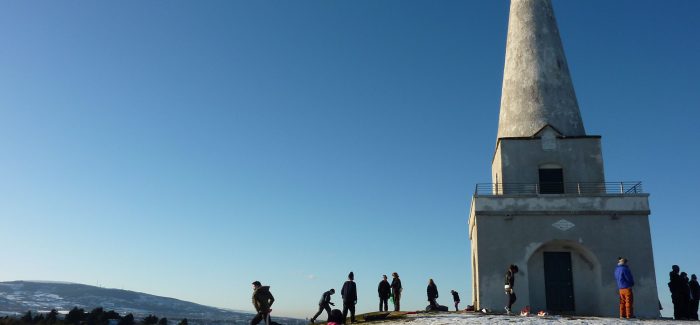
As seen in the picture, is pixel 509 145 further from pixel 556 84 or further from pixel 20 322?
pixel 20 322

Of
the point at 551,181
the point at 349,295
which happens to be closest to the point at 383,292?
the point at 349,295

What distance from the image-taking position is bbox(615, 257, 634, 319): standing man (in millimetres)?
16469

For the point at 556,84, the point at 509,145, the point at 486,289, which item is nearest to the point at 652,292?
the point at 486,289

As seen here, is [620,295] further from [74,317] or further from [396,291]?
[74,317]

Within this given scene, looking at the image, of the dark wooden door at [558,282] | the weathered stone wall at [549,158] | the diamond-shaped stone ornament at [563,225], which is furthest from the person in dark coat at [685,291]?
the weathered stone wall at [549,158]

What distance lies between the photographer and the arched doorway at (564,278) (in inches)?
849

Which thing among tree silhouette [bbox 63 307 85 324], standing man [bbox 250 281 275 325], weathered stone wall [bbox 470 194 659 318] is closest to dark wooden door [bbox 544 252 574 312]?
weathered stone wall [bbox 470 194 659 318]

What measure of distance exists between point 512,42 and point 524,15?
3.90 ft

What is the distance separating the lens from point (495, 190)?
78.6 feet

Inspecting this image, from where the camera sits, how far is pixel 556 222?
71.5 feet

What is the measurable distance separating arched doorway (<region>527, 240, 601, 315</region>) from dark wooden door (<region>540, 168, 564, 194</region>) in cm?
226

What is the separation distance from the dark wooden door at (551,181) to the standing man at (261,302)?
498 inches

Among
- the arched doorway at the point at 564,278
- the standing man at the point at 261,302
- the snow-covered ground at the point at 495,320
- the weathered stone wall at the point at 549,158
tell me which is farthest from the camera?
the weathered stone wall at the point at 549,158

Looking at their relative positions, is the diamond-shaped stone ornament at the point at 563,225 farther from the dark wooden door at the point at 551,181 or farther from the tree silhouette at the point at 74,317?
the tree silhouette at the point at 74,317
